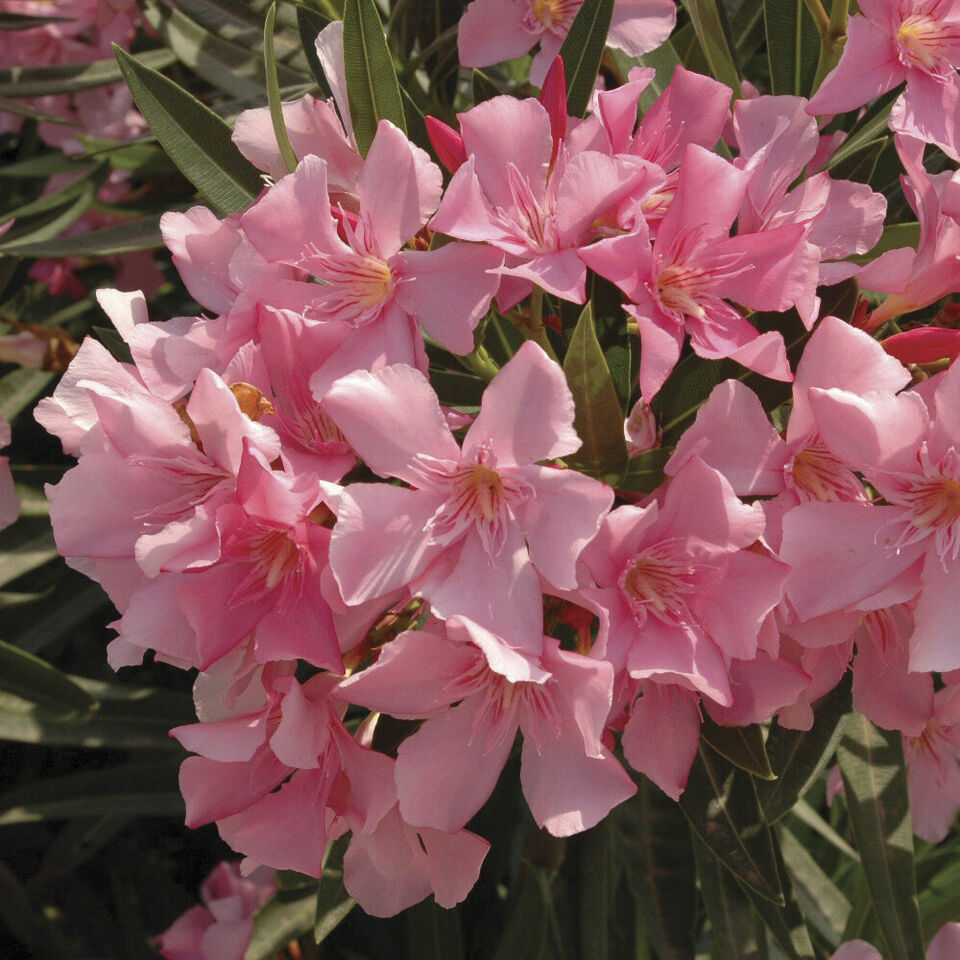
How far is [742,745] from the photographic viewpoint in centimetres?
91

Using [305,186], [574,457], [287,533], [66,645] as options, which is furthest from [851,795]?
[66,645]

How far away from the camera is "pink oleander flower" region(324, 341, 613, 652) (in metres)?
0.72

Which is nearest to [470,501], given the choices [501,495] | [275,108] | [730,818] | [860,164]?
[501,495]

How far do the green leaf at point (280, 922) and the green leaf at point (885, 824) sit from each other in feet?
2.60

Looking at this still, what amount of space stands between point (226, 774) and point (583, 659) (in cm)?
33

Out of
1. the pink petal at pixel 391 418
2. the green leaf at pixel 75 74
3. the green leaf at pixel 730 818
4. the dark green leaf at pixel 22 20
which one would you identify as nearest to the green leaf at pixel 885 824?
the green leaf at pixel 730 818

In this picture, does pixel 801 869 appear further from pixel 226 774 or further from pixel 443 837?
pixel 226 774

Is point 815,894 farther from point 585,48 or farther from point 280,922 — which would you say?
point 585,48

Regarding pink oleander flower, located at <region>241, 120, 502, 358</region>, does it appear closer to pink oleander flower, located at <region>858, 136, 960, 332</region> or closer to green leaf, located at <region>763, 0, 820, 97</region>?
pink oleander flower, located at <region>858, 136, 960, 332</region>

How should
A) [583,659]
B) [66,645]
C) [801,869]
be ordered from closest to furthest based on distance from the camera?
[583,659] < [801,869] < [66,645]

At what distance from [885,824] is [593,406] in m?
0.77

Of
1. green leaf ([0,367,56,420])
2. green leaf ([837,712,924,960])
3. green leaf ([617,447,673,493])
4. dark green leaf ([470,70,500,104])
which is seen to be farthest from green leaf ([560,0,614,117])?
green leaf ([0,367,56,420])

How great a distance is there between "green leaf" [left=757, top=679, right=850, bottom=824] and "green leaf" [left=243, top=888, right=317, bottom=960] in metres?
0.78

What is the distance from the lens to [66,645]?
2.05 meters
